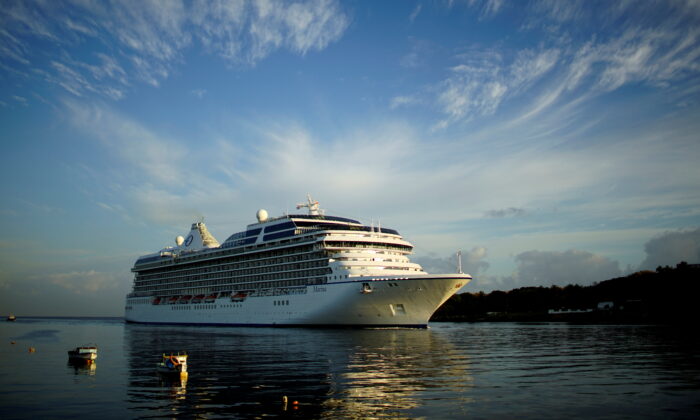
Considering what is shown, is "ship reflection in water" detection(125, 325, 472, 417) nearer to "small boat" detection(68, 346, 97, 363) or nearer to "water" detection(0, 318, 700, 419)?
"water" detection(0, 318, 700, 419)

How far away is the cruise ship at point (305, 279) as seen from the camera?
218ft

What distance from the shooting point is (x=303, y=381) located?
26.3 m

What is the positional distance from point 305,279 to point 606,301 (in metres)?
107

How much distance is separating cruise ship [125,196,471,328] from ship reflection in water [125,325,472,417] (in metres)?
22.1

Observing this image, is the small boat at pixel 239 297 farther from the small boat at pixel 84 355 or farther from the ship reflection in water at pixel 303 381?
the small boat at pixel 84 355

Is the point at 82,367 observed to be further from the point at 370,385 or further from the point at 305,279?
A: the point at 305,279

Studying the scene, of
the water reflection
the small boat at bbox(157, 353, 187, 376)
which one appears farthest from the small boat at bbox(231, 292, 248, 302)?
the small boat at bbox(157, 353, 187, 376)

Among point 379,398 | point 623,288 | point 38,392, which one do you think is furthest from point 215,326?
point 623,288

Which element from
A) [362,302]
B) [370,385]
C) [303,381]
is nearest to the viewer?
[370,385]

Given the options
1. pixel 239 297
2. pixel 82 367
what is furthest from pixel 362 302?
pixel 82 367

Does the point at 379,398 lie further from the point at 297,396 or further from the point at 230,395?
the point at 230,395

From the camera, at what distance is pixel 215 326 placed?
9412 centimetres

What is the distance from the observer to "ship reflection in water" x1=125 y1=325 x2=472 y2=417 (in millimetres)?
19953

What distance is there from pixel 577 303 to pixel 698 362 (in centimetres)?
13371
